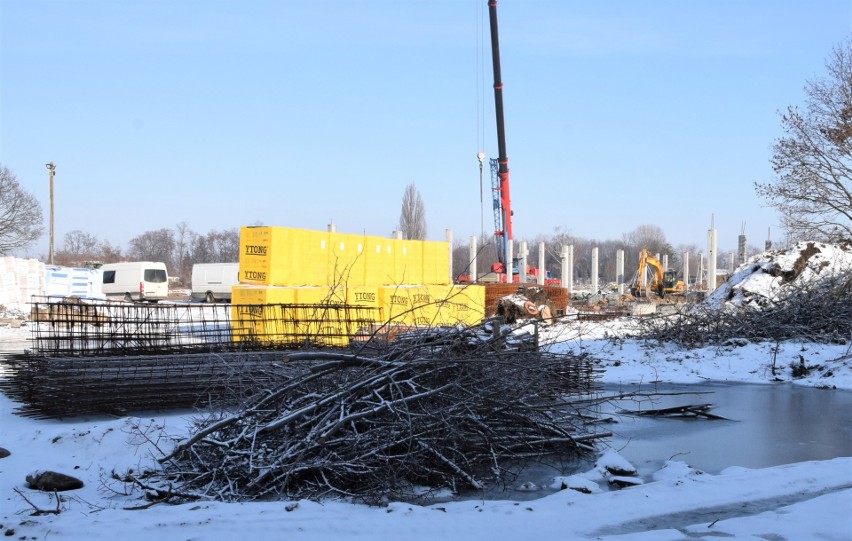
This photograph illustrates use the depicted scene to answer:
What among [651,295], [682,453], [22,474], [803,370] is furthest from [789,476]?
[651,295]

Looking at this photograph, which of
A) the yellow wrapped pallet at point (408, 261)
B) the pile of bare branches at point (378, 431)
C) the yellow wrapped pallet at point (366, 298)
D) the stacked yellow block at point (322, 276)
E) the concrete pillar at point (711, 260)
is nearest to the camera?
the pile of bare branches at point (378, 431)

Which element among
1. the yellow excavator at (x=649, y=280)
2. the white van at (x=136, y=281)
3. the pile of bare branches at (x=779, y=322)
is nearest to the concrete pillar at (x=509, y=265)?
the pile of bare branches at (x=779, y=322)

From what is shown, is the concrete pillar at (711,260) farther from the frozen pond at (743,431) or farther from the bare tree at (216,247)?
the bare tree at (216,247)

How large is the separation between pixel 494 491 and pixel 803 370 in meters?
10.2

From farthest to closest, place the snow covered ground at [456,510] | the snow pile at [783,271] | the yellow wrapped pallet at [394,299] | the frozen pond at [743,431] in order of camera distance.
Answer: the snow pile at [783,271]
the yellow wrapped pallet at [394,299]
the frozen pond at [743,431]
the snow covered ground at [456,510]

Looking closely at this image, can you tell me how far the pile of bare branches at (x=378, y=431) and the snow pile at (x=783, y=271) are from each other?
1445cm

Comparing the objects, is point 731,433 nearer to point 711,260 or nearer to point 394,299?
point 394,299

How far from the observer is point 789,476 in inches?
261

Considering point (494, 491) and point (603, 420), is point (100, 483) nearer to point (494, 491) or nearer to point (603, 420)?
point (494, 491)

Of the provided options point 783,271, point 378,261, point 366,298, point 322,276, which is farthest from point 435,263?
point 783,271

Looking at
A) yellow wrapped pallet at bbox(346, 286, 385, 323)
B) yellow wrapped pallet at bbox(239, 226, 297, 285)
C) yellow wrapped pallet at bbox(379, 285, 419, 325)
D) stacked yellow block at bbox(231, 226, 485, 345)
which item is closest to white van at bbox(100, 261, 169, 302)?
stacked yellow block at bbox(231, 226, 485, 345)

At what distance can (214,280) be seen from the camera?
39438 mm

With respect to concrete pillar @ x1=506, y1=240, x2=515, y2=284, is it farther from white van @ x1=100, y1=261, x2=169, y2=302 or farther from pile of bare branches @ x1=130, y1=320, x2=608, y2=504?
pile of bare branches @ x1=130, y1=320, x2=608, y2=504

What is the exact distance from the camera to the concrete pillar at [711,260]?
32781 mm
